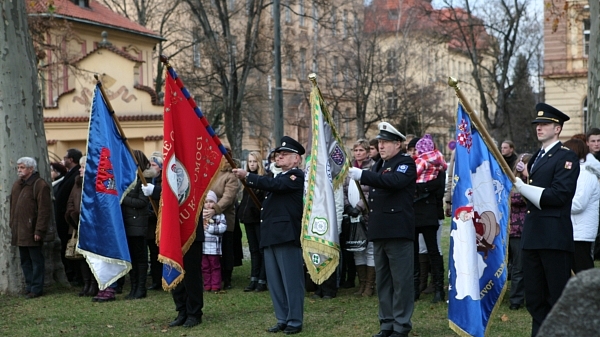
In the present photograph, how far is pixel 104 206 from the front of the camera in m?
10.8

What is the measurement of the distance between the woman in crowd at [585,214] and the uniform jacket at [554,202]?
5.19 feet

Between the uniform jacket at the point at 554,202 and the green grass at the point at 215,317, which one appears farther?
the green grass at the point at 215,317

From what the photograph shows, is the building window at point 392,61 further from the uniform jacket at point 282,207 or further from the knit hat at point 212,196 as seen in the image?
the uniform jacket at point 282,207

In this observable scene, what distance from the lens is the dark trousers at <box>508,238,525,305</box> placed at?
9.91 meters

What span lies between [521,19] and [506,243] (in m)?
35.6

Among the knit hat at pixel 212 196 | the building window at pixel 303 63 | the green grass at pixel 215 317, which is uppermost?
the building window at pixel 303 63

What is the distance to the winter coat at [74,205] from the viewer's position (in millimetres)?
12016

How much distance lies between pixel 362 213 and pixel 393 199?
2.89m

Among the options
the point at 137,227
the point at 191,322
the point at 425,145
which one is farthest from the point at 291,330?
the point at 137,227

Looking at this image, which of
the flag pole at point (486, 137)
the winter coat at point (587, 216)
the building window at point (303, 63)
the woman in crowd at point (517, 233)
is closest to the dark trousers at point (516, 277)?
the woman in crowd at point (517, 233)

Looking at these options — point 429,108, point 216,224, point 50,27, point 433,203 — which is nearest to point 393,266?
point 433,203

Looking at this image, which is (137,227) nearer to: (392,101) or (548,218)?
(548,218)

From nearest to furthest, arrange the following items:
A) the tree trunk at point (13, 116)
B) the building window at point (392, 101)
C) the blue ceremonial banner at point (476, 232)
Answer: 1. the blue ceremonial banner at point (476, 232)
2. the tree trunk at point (13, 116)
3. the building window at point (392, 101)

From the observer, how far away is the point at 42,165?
1273cm
